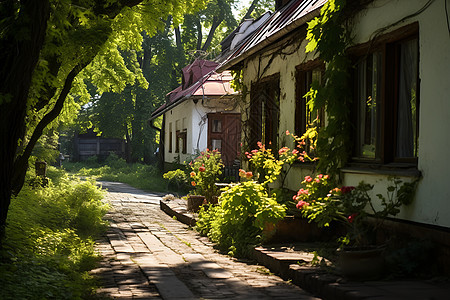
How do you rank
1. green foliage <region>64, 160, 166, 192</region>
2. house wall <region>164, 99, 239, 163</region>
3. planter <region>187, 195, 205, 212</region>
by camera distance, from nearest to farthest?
planter <region>187, 195, 205, 212</region>, house wall <region>164, 99, 239, 163</region>, green foliage <region>64, 160, 166, 192</region>

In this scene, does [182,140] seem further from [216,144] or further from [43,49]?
[43,49]

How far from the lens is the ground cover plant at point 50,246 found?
215 inches

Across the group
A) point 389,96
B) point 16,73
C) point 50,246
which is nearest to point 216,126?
point 50,246

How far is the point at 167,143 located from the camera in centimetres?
3256

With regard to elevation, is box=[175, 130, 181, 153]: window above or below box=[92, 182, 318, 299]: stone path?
above

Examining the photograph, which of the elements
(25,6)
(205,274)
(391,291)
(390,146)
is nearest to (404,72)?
(390,146)

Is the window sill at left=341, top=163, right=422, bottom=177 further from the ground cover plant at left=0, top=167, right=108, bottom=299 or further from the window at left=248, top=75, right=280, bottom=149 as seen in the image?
the window at left=248, top=75, right=280, bottom=149

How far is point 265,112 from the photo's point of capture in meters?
12.6

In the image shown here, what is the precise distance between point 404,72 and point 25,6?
4247mm

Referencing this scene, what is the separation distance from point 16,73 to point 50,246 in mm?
2499

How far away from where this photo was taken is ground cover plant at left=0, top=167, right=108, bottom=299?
5.45 metres

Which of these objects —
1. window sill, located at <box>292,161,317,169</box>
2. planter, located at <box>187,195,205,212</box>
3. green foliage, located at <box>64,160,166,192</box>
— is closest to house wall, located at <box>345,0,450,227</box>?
window sill, located at <box>292,161,317,169</box>

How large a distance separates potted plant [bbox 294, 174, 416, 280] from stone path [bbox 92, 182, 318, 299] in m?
0.60

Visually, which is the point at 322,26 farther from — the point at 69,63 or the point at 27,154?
the point at 27,154
